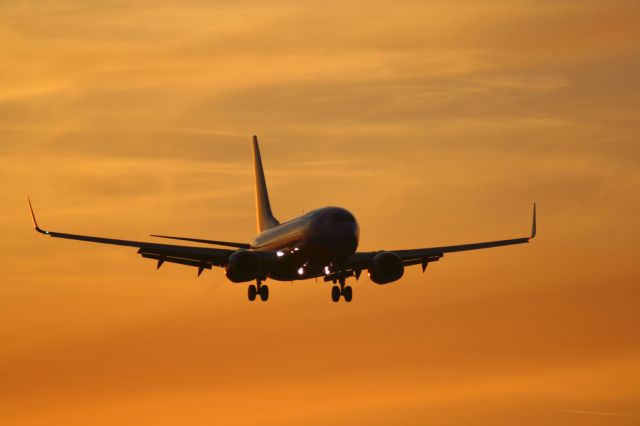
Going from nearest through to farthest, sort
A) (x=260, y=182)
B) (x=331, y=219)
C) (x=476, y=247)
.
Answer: (x=331, y=219) < (x=476, y=247) < (x=260, y=182)

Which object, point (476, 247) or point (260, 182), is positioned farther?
point (260, 182)

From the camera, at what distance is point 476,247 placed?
101m

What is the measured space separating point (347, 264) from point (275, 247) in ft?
17.7

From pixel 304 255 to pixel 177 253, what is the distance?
33.7ft

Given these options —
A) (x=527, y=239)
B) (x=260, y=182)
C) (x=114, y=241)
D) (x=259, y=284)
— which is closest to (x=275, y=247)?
(x=259, y=284)

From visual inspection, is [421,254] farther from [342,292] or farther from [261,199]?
[261,199]

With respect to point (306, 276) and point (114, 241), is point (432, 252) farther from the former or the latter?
point (114, 241)

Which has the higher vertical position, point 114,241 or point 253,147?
point 253,147

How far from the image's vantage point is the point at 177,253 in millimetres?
93875

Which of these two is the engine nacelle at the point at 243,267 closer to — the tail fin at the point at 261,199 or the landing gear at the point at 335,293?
the landing gear at the point at 335,293

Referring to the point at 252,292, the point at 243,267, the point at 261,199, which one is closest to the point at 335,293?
the point at 252,292

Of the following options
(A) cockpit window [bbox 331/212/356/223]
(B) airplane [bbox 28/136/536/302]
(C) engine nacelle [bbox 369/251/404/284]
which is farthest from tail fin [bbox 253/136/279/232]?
(A) cockpit window [bbox 331/212/356/223]

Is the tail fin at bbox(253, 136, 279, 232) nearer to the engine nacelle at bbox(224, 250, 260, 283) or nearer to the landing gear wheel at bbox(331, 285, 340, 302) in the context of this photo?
the landing gear wheel at bbox(331, 285, 340, 302)

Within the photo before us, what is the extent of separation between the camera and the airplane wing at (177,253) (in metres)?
90.1
